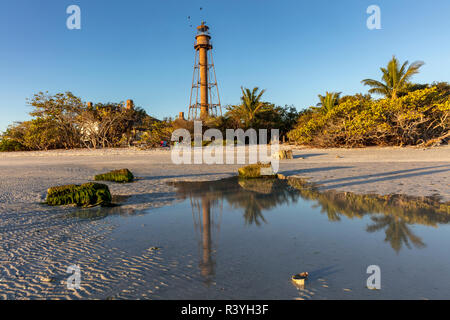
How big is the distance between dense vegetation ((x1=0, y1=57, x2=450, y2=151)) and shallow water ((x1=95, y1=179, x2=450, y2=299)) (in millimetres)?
18279

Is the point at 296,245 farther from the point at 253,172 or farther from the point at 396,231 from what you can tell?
the point at 253,172

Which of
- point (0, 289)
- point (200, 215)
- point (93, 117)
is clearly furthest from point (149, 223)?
point (93, 117)

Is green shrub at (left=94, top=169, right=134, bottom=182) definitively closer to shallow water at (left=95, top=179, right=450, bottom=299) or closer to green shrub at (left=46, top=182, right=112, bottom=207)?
green shrub at (left=46, top=182, right=112, bottom=207)

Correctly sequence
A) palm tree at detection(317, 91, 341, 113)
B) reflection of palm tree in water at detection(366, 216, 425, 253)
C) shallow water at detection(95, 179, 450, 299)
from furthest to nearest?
1. palm tree at detection(317, 91, 341, 113)
2. reflection of palm tree in water at detection(366, 216, 425, 253)
3. shallow water at detection(95, 179, 450, 299)

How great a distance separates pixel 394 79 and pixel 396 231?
84.6ft

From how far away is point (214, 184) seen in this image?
8.64 metres

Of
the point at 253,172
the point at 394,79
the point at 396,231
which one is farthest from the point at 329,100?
the point at 396,231

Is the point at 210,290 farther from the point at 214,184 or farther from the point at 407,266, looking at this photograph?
the point at 214,184

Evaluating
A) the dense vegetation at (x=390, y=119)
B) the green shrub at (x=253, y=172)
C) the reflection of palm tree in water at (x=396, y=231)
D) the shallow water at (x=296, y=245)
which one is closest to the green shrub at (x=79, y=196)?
the shallow water at (x=296, y=245)

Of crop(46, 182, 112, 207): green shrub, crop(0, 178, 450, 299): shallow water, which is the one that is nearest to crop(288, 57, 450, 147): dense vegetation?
crop(0, 178, 450, 299): shallow water

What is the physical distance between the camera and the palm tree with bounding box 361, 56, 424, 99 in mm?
23680

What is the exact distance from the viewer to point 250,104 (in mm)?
31328

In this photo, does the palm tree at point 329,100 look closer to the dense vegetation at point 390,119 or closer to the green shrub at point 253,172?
the dense vegetation at point 390,119

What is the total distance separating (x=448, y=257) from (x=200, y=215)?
3752mm
